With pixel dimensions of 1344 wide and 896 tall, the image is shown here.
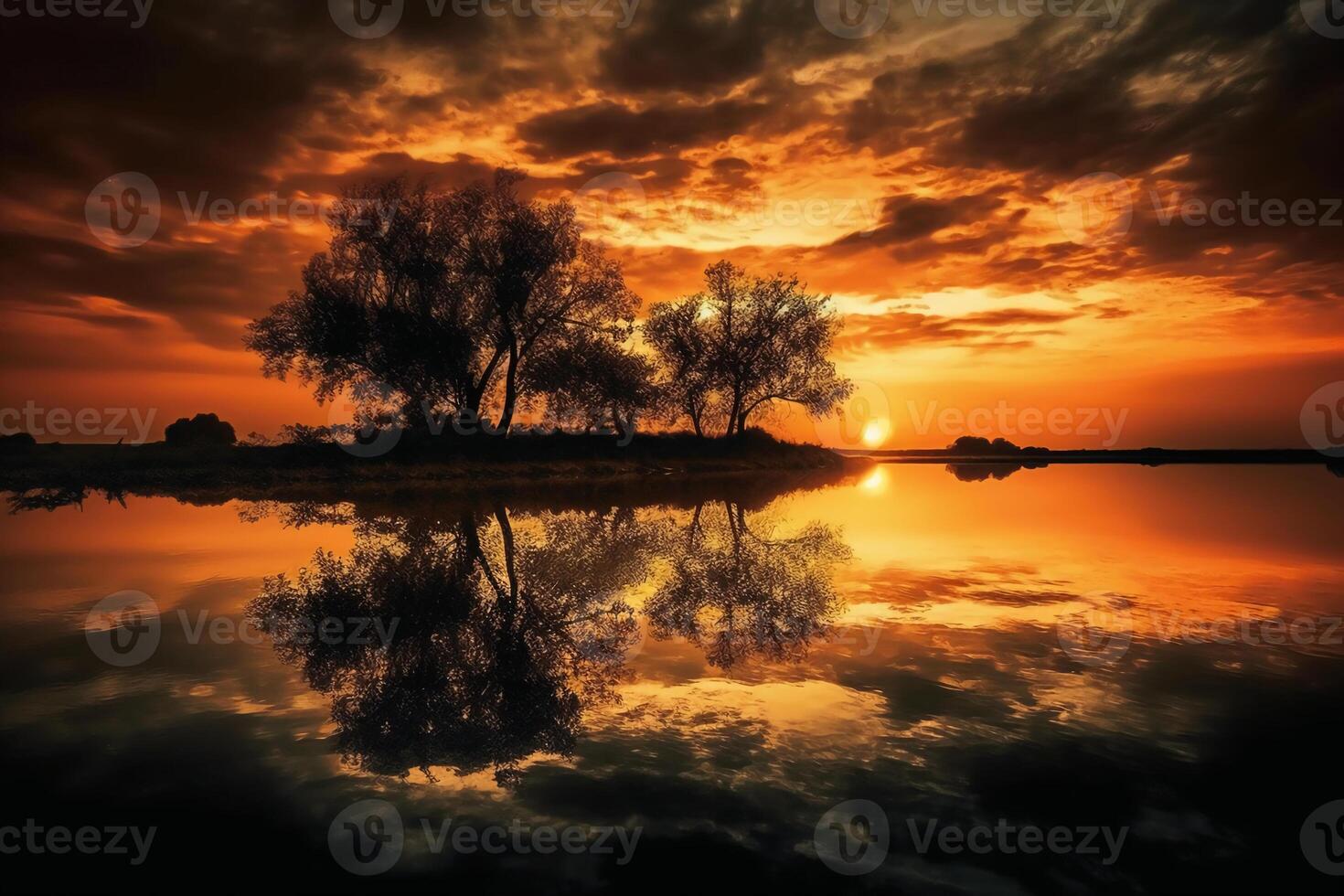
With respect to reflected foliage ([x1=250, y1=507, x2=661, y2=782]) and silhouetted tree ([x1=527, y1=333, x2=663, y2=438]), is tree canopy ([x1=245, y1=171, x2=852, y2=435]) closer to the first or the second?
silhouetted tree ([x1=527, y1=333, x2=663, y2=438])

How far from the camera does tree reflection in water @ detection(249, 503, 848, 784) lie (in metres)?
5.45

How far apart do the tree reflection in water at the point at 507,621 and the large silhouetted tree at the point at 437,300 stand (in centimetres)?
2625

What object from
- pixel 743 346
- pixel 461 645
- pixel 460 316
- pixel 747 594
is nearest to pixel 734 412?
pixel 743 346

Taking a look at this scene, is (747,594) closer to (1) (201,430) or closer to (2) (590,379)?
(2) (590,379)

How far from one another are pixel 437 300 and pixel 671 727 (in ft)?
135

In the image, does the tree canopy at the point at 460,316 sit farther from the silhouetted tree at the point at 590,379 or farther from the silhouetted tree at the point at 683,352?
the silhouetted tree at the point at 683,352

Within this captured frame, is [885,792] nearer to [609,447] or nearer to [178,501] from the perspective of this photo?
[178,501]

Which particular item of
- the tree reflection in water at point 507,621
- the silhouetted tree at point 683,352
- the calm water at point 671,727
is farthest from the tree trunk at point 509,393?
the calm water at point 671,727

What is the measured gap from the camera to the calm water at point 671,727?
3.85 meters

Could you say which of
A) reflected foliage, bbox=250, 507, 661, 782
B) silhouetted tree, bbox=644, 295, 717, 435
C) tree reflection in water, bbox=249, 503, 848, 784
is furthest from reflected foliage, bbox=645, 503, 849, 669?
silhouetted tree, bbox=644, 295, 717, 435

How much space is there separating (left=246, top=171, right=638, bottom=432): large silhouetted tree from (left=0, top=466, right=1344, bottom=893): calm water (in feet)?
96.5

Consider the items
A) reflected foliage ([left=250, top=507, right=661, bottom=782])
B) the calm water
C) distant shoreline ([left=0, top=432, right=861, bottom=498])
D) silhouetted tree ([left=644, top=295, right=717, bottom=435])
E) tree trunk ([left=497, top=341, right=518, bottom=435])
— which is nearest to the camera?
the calm water

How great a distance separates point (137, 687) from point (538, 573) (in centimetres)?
602

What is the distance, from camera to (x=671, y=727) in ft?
18.1
